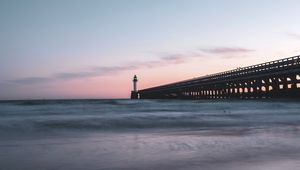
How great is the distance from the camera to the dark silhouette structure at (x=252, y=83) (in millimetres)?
27797

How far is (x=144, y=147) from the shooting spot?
526 centimetres

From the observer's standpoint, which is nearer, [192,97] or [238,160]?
[238,160]

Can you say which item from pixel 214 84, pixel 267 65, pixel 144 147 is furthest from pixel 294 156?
pixel 214 84

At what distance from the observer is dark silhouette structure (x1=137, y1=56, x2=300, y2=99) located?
1094 inches

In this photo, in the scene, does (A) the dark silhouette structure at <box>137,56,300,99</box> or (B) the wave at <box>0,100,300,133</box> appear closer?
(B) the wave at <box>0,100,300,133</box>

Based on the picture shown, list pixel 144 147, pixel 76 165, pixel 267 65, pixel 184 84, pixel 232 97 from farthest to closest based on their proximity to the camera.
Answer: pixel 184 84
pixel 232 97
pixel 267 65
pixel 144 147
pixel 76 165

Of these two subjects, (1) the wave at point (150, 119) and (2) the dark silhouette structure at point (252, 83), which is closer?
(1) the wave at point (150, 119)

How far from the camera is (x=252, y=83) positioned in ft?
115

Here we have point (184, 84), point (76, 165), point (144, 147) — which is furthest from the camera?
point (184, 84)

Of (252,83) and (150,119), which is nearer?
(150,119)

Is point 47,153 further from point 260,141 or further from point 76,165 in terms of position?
point 260,141

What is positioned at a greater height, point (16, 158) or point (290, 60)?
point (290, 60)

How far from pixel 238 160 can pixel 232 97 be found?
122ft

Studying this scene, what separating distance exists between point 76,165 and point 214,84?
135ft
